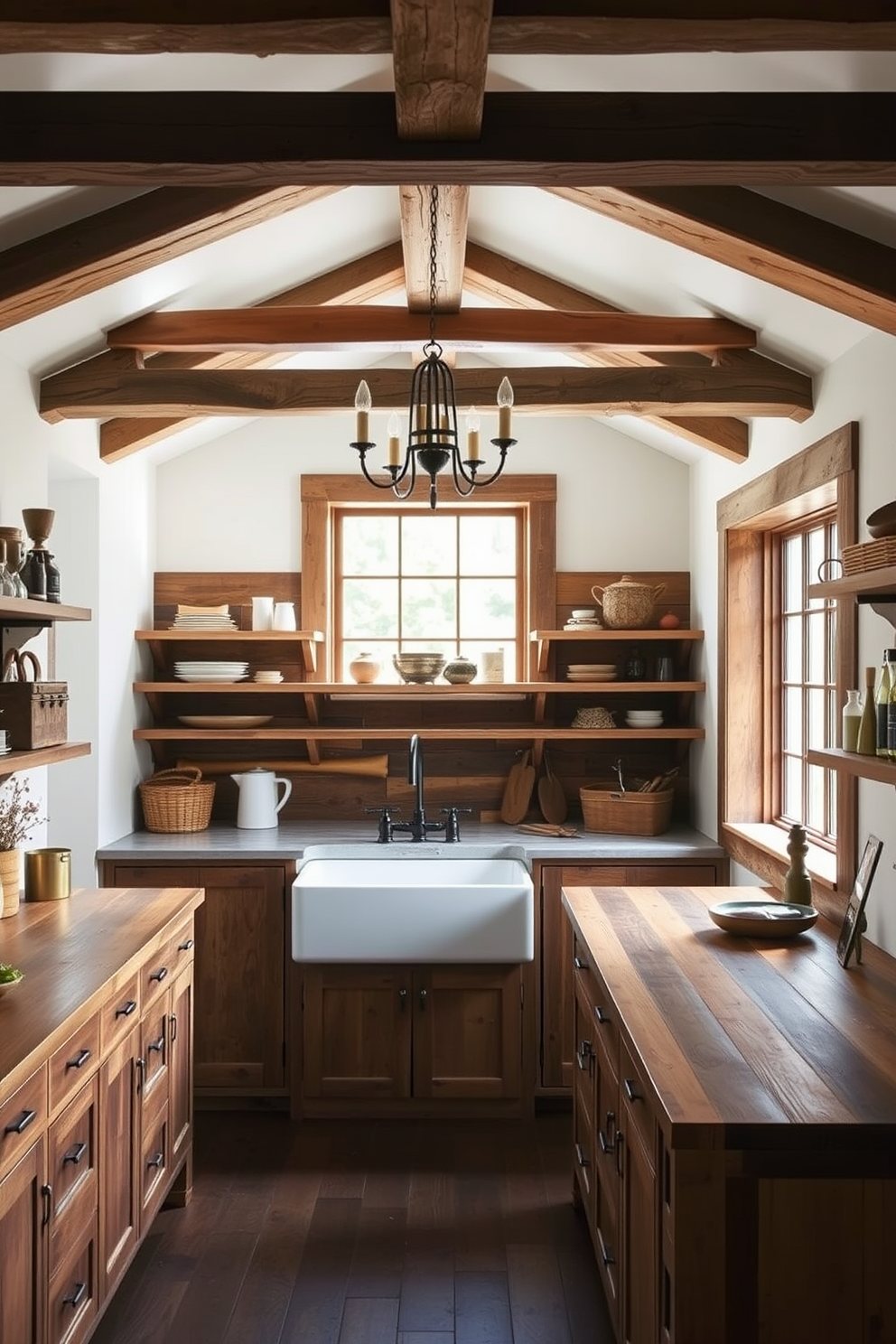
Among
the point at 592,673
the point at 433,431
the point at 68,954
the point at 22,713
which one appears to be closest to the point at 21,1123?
the point at 68,954

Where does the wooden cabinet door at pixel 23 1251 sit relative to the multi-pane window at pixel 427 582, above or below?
below

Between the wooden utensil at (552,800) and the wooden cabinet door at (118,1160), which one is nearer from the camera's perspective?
the wooden cabinet door at (118,1160)

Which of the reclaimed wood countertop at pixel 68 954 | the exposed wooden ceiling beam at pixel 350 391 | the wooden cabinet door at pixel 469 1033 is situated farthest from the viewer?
the wooden cabinet door at pixel 469 1033

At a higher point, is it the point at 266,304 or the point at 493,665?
the point at 266,304

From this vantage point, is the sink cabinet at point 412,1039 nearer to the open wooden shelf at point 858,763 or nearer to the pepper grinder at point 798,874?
the pepper grinder at point 798,874

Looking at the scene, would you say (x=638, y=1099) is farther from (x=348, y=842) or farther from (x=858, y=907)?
(x=348, y=842)

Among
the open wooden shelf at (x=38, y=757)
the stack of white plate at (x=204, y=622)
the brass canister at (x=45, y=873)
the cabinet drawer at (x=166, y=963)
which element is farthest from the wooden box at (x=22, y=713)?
the stack of white plate at (x=204, y=622)

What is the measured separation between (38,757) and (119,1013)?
752 mm

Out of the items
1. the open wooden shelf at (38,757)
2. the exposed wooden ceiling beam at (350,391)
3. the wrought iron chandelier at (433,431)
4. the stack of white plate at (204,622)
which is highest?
the exposed wooden ceiling beam at (350,391)

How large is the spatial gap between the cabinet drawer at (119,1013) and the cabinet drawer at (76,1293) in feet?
1.25

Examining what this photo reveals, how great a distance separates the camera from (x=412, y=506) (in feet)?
16.6

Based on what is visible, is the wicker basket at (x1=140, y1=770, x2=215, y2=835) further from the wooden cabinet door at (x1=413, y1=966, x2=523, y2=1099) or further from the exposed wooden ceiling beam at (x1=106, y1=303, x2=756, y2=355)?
the exposed wooden ceiling beam at (x1=106, y1=303, x2=756, y2=355)

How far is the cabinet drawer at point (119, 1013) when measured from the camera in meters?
2.70

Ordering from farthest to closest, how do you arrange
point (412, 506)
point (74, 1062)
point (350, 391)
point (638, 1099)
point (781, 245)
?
point (412, 506) → point (350, 391) → point (781, 245) → point (74, 1062) → point (638, 1099)
